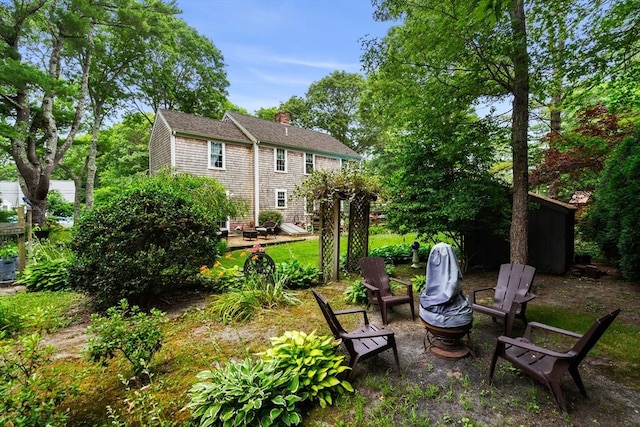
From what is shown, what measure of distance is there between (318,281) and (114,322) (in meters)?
4.30

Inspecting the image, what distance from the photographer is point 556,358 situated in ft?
7.74

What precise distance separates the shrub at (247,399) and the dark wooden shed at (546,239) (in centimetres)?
634

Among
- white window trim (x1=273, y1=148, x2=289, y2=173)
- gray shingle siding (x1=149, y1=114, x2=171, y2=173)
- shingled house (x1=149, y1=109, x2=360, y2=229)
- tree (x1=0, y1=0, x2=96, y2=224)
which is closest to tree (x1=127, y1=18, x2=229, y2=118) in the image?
tree (x1=0, y1=0, x2=96, y2=224)

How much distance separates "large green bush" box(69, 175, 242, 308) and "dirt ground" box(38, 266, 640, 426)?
0.84 m

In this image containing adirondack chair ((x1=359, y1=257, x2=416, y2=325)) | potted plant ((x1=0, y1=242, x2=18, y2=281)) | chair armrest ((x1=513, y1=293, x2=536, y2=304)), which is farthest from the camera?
potted plant ((x1=0, y1=242, x2=18, y2=281))

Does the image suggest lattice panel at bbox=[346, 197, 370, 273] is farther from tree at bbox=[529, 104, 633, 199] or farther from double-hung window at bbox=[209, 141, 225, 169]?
double-hung window at bbox=[209, 141, 225, 169]

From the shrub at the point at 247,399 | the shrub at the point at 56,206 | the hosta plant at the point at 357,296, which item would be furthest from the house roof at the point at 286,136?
the shrub at the point at 56,206

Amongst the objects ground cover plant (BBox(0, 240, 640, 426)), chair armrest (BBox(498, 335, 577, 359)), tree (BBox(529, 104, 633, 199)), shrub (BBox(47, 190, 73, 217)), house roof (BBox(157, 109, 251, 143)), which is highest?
house roof (BBox(157, 109, 251, 143))

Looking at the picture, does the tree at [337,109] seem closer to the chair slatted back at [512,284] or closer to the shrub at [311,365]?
the chair slatted back at [512,284]

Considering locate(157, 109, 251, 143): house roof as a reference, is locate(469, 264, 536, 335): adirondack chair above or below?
below

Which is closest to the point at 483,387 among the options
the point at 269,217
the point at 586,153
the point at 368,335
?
the point at 368,335

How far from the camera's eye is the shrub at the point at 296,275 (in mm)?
6070

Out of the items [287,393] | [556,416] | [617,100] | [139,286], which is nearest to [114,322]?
[287,393]

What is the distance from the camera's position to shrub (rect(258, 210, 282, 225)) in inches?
617
